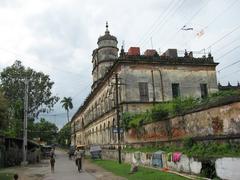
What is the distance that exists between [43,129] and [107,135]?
35.6 metres

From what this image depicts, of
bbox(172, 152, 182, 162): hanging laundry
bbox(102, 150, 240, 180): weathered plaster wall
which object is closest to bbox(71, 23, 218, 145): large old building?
bbox(102, 150, 240, 180): weathered plaster wall

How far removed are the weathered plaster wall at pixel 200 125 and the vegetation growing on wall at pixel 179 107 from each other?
259 millimetres

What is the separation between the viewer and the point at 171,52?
40.5 meters

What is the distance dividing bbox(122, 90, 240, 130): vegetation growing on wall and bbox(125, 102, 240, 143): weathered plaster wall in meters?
0.26

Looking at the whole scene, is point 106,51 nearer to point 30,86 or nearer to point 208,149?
point 30,86

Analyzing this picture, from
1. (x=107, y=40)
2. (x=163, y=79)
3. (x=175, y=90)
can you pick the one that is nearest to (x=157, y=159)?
(x=163, y=79)

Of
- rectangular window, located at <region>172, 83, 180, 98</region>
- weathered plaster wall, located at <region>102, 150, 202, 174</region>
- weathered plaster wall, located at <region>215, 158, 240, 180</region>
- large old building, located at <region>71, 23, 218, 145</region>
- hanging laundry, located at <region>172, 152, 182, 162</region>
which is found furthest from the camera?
rectangular window, located at <region>172, 83, 180, 98</region>

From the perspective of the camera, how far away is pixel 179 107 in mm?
21172

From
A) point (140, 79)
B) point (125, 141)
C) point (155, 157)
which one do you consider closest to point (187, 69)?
point (140, 79)

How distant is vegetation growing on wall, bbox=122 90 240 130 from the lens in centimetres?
1622

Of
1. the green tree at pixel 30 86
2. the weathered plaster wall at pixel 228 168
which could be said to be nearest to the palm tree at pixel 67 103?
the green tree at pixel 30 86

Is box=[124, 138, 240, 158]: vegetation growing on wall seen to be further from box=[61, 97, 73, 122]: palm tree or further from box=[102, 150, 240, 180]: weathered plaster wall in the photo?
box=[61, 97, 73, 122]: palm tree

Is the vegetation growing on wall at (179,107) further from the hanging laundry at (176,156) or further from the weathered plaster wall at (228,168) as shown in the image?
the weathered plaster wall at (228,168)

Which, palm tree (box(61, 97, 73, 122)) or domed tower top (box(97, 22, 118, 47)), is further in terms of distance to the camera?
palm tree (box(61, 97, 73, 122))
